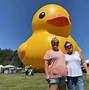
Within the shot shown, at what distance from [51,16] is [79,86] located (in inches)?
455

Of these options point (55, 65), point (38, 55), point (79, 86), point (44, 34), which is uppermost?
point (44, 34)

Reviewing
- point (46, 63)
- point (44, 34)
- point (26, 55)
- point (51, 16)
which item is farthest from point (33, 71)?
point (46, 63)

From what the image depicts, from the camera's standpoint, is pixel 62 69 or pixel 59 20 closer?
pixel 62 69

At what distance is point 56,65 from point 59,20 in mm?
10984

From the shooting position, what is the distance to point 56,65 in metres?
5.61

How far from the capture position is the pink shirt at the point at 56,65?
18.3 ft

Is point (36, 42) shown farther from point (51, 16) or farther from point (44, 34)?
point (51, 16)

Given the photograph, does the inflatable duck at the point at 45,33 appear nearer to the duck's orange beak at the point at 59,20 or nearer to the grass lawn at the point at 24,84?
the duck's orange beak at the point at 59,20

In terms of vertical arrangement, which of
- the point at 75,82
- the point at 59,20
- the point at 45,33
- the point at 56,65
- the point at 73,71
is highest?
the point at 59,20

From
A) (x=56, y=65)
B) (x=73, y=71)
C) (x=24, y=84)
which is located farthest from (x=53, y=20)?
(x=56, y=65)

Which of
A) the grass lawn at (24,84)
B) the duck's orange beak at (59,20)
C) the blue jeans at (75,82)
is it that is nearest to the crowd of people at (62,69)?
the blue jeans at (75,82)

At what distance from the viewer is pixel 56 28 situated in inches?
672

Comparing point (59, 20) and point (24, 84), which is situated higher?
point (59, 20)

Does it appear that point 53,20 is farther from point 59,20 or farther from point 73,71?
point 73,71
